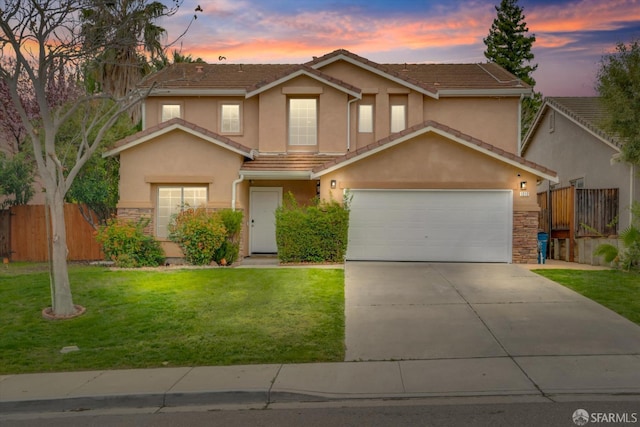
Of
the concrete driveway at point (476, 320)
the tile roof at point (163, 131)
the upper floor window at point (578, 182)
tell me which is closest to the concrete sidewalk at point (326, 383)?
the concrete driveway at point (476, 320)

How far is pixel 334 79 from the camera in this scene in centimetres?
1975

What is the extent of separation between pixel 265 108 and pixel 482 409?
15.5 m

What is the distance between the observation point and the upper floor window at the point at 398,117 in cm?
2119

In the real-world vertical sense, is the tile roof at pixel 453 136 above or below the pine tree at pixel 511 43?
below

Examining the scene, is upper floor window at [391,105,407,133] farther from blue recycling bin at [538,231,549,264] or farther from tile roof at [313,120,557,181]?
blue recycling bin at [538,231,549,264]

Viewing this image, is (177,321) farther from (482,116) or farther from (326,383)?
(482,116)

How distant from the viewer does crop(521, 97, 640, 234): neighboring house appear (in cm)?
1733

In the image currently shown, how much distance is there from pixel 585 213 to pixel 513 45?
95.7ft

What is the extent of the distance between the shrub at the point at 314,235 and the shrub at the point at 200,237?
176 centimetres

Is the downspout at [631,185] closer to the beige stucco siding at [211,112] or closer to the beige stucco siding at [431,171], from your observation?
the beige stucco siding at [431,171]

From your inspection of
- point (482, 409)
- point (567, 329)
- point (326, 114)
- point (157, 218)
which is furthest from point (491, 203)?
point (482, 409)

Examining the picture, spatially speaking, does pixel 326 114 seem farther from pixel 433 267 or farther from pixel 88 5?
pixel 88 5

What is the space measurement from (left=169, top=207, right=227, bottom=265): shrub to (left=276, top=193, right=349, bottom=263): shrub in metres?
1.76

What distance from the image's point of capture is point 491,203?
17.3 metres
